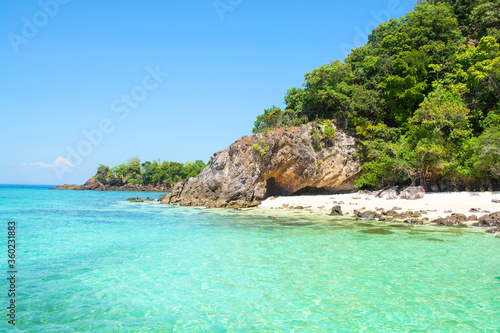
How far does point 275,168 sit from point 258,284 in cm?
2347

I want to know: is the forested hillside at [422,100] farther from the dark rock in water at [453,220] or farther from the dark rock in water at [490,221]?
the dark rock in water at [453,220]

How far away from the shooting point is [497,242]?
36.5ft

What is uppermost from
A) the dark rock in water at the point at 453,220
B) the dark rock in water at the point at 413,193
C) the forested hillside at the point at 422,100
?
the forested hillside at the point at 422,100

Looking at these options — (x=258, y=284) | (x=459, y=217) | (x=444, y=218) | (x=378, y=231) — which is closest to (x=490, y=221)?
(x=459, y=217)

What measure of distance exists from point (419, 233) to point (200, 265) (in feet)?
35.0

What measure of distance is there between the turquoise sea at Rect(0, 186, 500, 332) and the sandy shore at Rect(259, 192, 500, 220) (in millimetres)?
7091

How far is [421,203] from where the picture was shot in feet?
70.5

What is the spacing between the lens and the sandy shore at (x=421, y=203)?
723 inches

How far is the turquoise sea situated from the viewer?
5.08 meters

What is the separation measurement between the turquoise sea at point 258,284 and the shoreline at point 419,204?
6373 mm

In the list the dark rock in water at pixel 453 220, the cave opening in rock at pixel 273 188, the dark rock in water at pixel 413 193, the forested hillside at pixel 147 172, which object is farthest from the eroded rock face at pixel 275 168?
the forested hillside at pixel 147 172

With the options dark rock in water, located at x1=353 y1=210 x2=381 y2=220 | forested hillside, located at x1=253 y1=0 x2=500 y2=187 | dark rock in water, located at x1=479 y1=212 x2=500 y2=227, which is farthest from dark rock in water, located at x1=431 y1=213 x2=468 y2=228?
forested hillside, located at x1=253 y1=0 x2=500 y2=187

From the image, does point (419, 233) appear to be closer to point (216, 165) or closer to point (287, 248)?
point (287, 248)

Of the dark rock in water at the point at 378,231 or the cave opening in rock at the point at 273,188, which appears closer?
the dark rock in water at the point at 378,231
